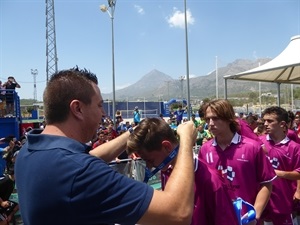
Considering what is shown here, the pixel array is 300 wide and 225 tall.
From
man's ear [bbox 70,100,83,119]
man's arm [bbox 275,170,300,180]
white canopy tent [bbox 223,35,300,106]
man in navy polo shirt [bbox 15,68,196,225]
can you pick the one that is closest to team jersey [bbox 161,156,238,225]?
man in navy polo shirt [bbox 15,68,196,225]

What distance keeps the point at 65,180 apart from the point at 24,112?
2388 centimetres

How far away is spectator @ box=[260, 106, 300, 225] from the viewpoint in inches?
134

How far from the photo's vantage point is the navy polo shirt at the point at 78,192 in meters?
1.17

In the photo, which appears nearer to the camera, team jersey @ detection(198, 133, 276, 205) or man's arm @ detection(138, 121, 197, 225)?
man's arm @ detection(138, 121, 197, 225)

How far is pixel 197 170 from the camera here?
1914mm

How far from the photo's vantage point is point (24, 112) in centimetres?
2342

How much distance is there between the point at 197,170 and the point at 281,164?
217 cm

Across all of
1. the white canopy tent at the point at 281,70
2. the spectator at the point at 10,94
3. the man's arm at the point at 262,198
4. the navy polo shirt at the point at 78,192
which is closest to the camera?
the navy polo shirt at the point at 78,192

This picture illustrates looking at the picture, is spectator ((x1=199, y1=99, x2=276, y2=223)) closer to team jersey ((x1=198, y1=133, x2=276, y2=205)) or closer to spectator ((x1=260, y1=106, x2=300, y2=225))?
team jersey ((x1=198, y1=133, x2=276, y2=205))

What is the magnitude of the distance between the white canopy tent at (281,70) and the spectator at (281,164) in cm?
534

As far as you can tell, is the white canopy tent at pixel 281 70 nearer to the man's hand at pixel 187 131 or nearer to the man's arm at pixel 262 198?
the man's arm at pixel 262 198

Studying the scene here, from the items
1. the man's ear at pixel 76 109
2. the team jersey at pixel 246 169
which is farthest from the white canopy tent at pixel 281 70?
the man's ear at pixel 76 109

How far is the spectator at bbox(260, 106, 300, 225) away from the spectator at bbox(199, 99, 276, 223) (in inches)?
28.5

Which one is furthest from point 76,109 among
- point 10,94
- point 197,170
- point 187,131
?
point 10,94
